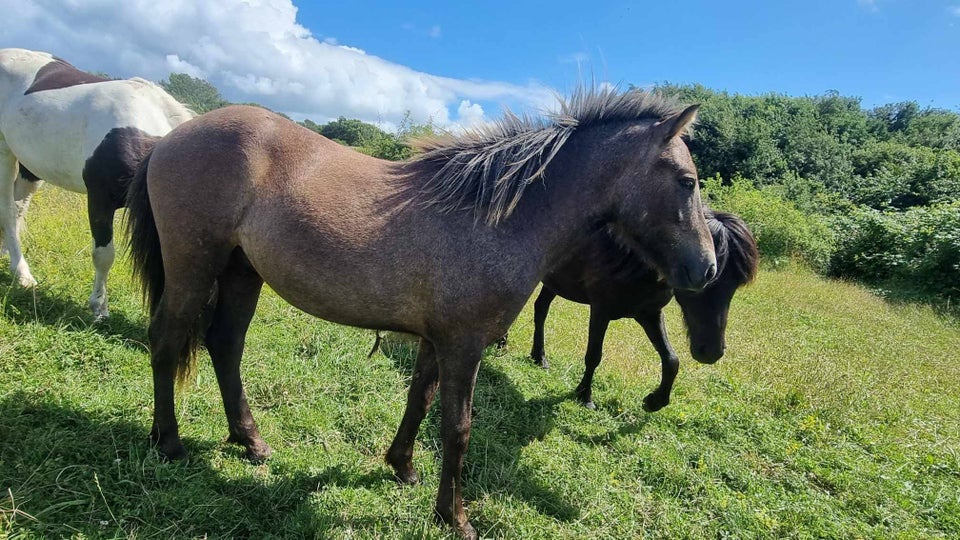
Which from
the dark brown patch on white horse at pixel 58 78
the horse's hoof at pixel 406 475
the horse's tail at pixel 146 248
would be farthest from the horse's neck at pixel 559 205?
the dark brown patch on white horse at pixel 58 78

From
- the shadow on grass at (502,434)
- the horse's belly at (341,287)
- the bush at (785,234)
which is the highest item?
the bush at (785,234)

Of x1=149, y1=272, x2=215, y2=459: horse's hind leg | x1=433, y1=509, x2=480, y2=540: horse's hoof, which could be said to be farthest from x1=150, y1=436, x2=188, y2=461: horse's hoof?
x1=433, y1=509, x2=480, y2=540: horse's hoof

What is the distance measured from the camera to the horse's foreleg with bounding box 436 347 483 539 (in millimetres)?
2398

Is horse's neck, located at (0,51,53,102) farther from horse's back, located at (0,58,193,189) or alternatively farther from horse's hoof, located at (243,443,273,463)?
horse's hoof, located at (243,443,273,463)

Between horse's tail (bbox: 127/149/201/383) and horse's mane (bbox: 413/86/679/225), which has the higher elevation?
horse's mane (bbox: 413/86/679/225)

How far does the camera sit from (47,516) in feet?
6.93

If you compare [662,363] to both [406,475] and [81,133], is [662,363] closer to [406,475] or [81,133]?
[406,475]

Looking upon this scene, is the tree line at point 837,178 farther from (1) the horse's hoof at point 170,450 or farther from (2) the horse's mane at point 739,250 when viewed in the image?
(1) the horse's hoof at point 170,450

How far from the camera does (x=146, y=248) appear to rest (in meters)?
2.83

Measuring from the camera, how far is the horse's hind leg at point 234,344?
289 cm

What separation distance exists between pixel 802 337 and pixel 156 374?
9079 millimetres

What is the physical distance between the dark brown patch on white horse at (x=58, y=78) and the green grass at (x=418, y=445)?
166 cm

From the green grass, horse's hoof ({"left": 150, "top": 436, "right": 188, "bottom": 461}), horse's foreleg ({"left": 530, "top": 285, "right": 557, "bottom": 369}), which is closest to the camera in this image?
the green grass

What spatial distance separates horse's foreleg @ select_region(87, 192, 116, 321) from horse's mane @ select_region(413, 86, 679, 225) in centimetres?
285
